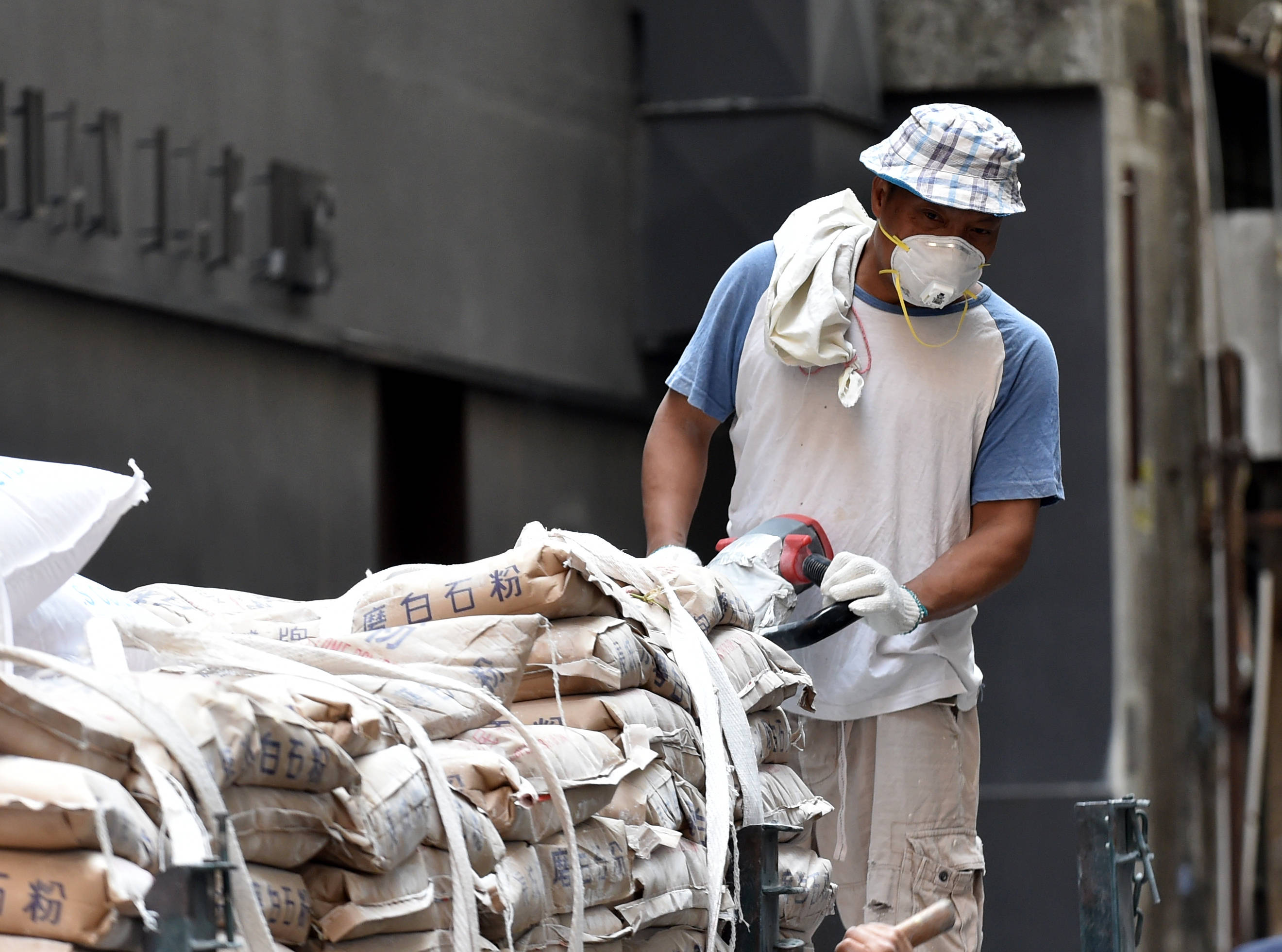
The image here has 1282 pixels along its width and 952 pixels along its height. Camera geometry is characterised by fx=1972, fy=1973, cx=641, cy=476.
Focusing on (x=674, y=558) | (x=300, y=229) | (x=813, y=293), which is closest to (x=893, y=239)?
(x=813, y=293)

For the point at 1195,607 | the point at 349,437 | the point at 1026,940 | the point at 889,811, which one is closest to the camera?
the point at 889,811

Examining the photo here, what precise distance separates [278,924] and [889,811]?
2.08m

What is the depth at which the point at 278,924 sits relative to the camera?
1912mm

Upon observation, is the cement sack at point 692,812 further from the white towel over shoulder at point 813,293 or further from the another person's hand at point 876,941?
the white towel over shoulder at point 813,293

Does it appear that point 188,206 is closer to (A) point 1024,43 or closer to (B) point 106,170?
(B) point 106,170

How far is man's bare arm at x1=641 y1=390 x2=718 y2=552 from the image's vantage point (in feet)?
13.0

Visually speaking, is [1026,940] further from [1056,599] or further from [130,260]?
[130,260]

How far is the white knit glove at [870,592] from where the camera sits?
11.4ft

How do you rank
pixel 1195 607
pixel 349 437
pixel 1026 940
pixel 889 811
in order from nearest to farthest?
pixel 889 811 < pixel 349 437 < pixel 1026 940 < pixel 1195 607

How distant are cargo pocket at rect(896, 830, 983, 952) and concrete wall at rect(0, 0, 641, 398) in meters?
4.29

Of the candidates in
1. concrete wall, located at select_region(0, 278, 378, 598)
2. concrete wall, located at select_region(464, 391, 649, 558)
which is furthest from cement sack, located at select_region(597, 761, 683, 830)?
concrete wall, located at select_region(464, 391, 649, 558)

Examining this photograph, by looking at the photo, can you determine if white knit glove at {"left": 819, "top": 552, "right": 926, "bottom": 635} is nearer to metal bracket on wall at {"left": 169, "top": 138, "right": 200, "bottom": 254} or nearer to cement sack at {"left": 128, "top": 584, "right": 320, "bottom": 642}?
cement sack at {"left": 128, "top": 584, "right": 320, "bottom": 642}

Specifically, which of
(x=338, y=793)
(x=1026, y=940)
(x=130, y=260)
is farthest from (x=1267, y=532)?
(x=338, y=793)

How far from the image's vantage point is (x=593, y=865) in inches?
95.0
